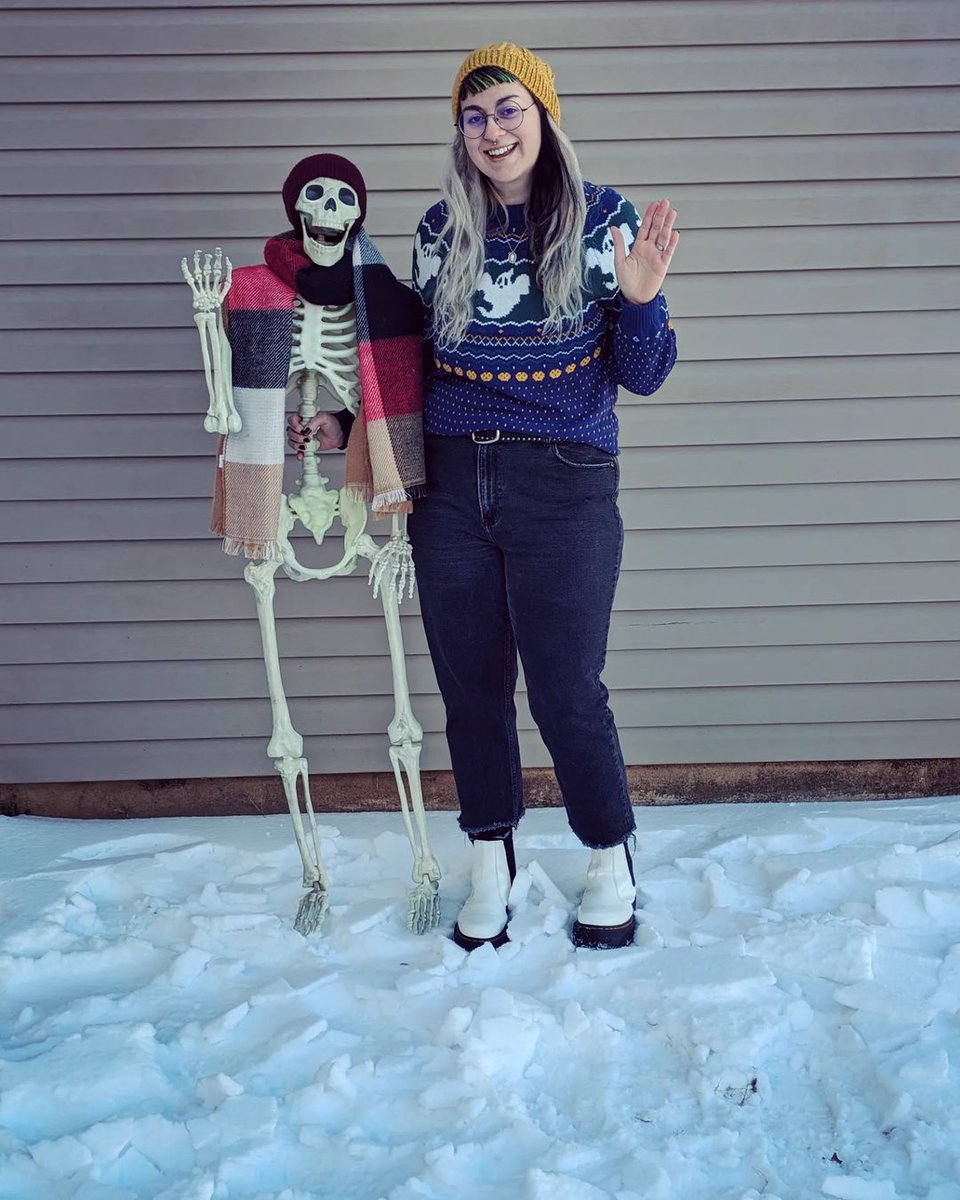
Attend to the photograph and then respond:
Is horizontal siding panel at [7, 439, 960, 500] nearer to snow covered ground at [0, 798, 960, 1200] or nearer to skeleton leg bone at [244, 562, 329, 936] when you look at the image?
skeleton leg bone at [244, 562, 329, 936]

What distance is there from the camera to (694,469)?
3018mm

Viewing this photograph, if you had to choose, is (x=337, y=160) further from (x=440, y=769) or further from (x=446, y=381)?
(x=440, y=769)

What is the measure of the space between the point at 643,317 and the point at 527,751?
1493mm

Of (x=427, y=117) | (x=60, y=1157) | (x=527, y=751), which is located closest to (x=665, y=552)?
(x=527, y=751)

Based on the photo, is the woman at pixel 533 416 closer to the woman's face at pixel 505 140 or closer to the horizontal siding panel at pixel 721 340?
the woman's face at pixel 505 140

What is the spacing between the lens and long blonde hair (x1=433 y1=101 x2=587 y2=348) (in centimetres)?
204

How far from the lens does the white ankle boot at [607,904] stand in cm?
234

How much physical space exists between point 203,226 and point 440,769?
5.40 feet

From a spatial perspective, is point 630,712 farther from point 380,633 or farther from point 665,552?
point 380,633

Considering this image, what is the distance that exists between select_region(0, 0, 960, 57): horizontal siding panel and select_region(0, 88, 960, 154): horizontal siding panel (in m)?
0.13

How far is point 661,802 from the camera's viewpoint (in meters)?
3.22

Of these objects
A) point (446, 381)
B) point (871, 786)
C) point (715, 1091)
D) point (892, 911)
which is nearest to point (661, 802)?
point (871, 786)

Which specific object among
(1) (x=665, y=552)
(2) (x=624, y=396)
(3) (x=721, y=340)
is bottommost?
(1) (x=665, y=552)

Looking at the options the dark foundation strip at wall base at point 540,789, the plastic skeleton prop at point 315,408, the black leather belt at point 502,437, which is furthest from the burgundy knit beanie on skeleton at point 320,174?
the dark foundation strip at wall base at point 540,789
